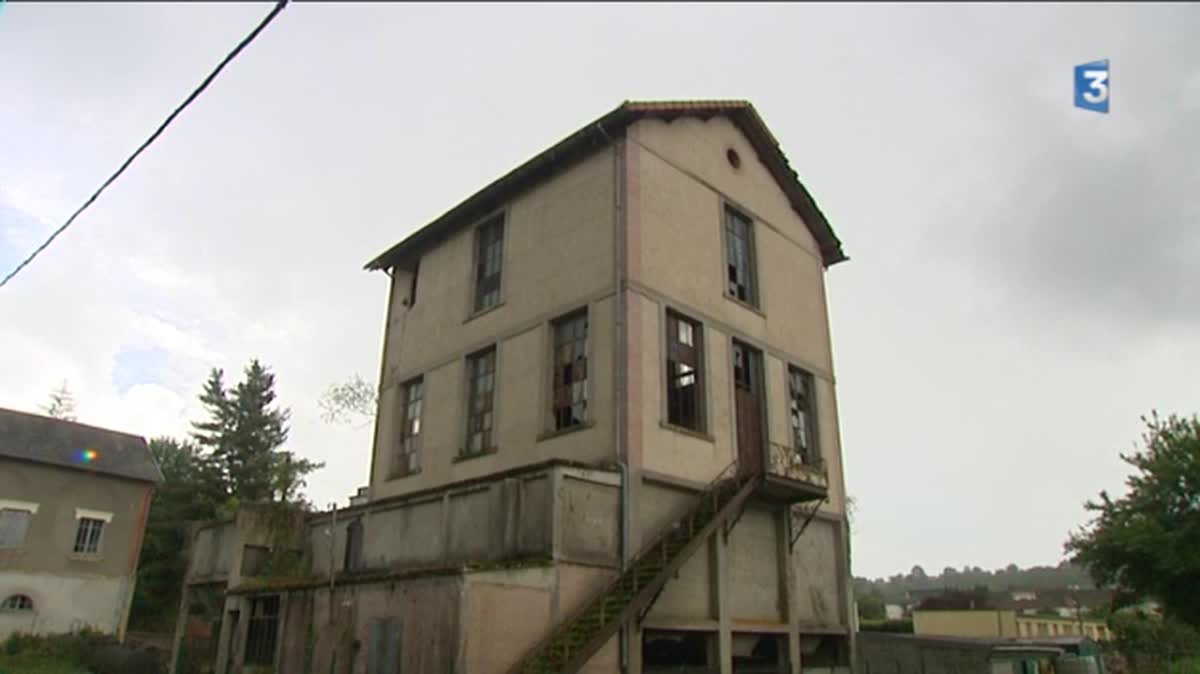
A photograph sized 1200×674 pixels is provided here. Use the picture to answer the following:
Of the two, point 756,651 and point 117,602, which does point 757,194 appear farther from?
point 117,602

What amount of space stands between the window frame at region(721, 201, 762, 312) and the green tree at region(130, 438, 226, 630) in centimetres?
3858

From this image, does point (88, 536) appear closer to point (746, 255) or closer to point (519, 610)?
point (519, 610)

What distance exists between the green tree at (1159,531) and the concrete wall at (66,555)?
3953cm

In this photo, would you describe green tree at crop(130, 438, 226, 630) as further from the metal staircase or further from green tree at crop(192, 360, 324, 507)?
the metal staircase

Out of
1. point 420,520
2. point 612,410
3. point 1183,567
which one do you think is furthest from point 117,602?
point 1183,567

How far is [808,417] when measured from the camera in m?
21.5

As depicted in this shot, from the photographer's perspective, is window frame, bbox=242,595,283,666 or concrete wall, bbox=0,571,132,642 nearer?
window frame, bbox=242,595,283,666

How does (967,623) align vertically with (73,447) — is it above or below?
below

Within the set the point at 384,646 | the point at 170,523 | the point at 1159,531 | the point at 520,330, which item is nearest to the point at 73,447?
the point at 170,523

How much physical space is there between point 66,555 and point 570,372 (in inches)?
1025

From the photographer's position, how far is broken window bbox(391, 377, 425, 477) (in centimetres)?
2169

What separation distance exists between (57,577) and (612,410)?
2723 cm

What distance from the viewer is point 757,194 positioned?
22.3 meters

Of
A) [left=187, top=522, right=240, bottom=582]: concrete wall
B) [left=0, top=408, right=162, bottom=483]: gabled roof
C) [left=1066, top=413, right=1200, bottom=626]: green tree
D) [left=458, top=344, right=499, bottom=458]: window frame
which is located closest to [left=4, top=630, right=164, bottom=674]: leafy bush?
[left=187, top=522, right=240, bottom=582]: concrete wall
